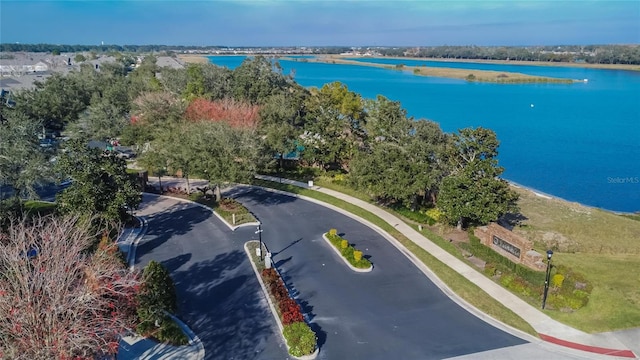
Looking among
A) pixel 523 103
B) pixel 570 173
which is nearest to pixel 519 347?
pixel 570 173

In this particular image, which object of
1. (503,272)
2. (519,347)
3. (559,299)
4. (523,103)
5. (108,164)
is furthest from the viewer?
(523,103)

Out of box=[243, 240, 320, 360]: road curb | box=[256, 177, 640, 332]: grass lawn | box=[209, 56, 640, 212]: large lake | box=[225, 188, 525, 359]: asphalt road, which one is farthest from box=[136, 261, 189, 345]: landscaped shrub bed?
box=[209, 56, 640, 212]: large lake

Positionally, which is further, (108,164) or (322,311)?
(108,164)

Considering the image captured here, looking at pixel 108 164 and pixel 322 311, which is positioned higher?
pixel 108 164

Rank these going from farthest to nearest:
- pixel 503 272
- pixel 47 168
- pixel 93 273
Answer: pixel 47 168
pixel 503 272
pixel 93 273

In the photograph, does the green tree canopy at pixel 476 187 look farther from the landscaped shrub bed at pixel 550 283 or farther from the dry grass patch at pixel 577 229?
the landscaped shrub bed at pixel 550 283

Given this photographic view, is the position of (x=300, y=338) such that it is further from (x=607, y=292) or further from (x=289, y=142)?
(x=289, y=142)

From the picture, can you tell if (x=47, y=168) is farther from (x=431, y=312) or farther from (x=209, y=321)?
(x=431, y=312)

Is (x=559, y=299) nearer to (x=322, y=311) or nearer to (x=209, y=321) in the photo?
(x=322, y=311)
